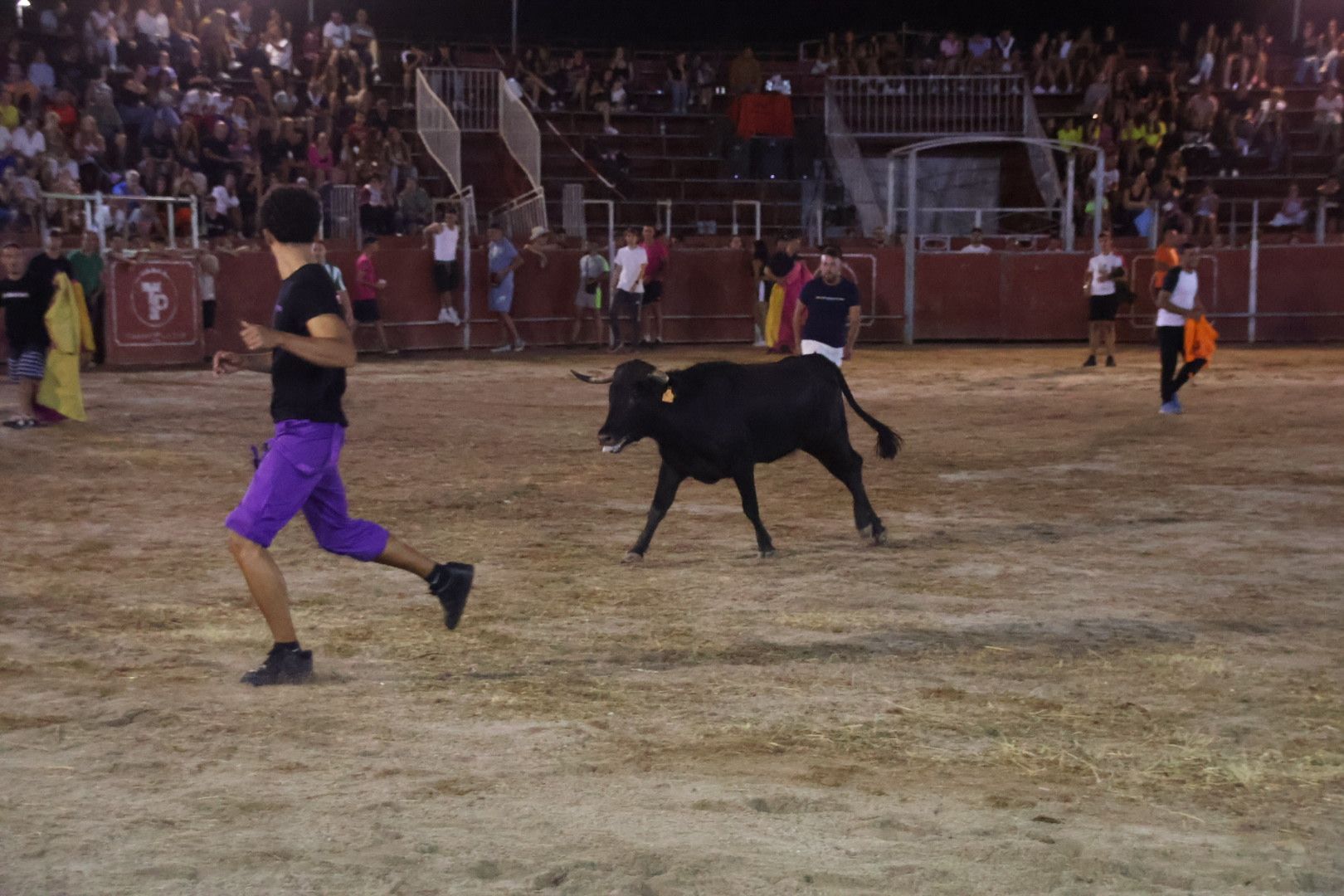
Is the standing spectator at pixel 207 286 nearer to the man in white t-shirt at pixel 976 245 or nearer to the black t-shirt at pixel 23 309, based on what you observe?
the black t-shirt at pixel 23 309

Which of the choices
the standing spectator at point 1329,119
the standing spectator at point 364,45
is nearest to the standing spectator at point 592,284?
the standing spectator at point 364,45

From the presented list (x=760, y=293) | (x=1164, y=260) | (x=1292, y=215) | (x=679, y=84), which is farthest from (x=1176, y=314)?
(x=679, y=84)

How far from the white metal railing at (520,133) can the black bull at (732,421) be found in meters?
17.1

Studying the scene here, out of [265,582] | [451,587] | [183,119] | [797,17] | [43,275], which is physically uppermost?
[797,17]

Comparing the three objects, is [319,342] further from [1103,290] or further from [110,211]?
[110,211]

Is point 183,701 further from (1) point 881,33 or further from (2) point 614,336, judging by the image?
(1) point 881,33

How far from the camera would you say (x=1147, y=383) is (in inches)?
728

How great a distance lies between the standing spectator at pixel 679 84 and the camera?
30.7 metres

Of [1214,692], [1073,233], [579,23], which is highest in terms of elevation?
[579,23]

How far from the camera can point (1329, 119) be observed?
2952 cm

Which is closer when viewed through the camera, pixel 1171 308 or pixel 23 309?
pixel 23 309

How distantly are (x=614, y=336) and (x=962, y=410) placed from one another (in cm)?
813

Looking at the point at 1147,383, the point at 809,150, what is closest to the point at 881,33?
the point at 809,150

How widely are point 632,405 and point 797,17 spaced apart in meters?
29.9
